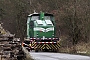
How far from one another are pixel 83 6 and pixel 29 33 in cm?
601

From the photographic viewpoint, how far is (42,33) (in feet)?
93.0

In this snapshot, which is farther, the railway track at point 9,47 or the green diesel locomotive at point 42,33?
the green diesel locomotive at point 42,33

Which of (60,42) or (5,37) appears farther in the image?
(60,42)

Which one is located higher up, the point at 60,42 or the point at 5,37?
the point at 5,37

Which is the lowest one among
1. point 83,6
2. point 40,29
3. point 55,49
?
point 55,49

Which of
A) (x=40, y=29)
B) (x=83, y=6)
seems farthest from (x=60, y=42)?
(x=83, y=6)

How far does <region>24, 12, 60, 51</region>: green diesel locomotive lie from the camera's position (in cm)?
2753

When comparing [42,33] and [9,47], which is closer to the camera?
[9,47]

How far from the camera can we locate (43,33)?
2838 centimetres

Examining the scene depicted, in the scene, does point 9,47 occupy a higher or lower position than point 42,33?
higher

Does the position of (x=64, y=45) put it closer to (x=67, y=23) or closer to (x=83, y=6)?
(x=67, y=23)

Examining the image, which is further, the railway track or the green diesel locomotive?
the green diesel locomotive

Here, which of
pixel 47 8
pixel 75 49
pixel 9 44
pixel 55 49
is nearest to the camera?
pixel 9 44

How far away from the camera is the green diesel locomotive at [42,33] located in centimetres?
2753
